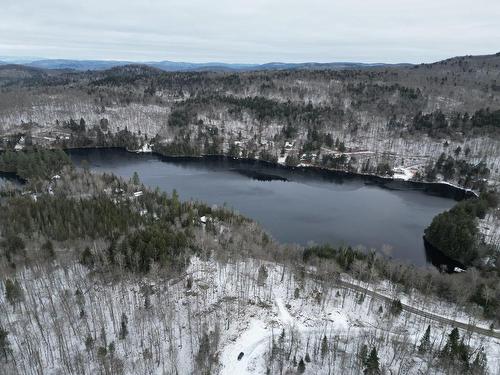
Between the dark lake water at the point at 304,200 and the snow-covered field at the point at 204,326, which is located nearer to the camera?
the snow-covered field at the point at 204,326

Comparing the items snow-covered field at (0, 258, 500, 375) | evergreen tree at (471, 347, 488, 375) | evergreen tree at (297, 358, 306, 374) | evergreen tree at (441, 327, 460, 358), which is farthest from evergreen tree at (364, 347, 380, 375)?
evergreen tree at (471, 347, 488, 375)

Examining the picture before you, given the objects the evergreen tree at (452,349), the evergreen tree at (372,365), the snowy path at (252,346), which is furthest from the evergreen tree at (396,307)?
the evergreen tree at (372,365)

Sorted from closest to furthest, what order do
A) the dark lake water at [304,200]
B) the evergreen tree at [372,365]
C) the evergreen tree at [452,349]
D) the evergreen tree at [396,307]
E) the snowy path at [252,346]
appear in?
the evergreen tree at [372,365]
the evergreen tree at [452,349]
the snowy path at [252,346]
the evergreen tree at [396,307]
the dark lake water at [304,200]

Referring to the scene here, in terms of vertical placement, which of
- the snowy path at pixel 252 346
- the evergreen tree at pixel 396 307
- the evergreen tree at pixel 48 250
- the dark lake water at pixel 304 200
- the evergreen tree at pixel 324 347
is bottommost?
the dark lake water at pixel 304 200

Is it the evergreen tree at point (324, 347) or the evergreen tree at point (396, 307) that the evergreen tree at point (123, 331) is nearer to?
the evergreen tree at point (324, 347)

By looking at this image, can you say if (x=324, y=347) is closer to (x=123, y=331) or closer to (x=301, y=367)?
(x=301, y=367)

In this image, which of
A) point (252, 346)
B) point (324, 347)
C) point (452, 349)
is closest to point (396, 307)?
point (452, 349)

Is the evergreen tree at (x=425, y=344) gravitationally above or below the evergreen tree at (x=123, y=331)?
above
